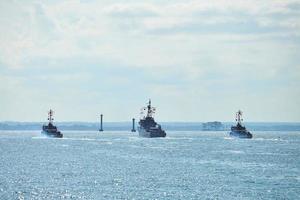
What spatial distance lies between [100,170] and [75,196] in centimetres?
3713

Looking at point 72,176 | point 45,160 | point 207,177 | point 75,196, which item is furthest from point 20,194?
point 45,160

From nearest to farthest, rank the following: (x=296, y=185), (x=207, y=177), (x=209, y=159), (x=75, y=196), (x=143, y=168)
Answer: (x=75, y=196) → (x=296, y=185) → (x=207, y=177) → (x=143, y=168) → (x=209, y=159)

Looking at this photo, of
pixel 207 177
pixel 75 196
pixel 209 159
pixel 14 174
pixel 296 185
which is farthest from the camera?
pixel 209 159

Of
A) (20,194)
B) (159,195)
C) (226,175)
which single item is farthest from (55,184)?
(226,175)

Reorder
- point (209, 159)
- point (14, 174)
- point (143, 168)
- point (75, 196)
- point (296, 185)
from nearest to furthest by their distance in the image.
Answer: point (75, 196), point (296, 185), point (14, 174), point (143, 168), point (209, 159)

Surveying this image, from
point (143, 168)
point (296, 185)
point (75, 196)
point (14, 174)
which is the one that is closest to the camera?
point (75, 196)

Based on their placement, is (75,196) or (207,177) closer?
(75,196)

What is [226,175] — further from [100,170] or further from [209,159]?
[209,159]

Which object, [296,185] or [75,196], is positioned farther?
[296,185]

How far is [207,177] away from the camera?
106 m

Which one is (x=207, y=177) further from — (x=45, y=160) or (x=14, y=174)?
(x=45, y=160)

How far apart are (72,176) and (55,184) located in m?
12.2

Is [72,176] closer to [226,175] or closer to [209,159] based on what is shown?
[226,175]

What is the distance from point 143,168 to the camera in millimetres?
124062
